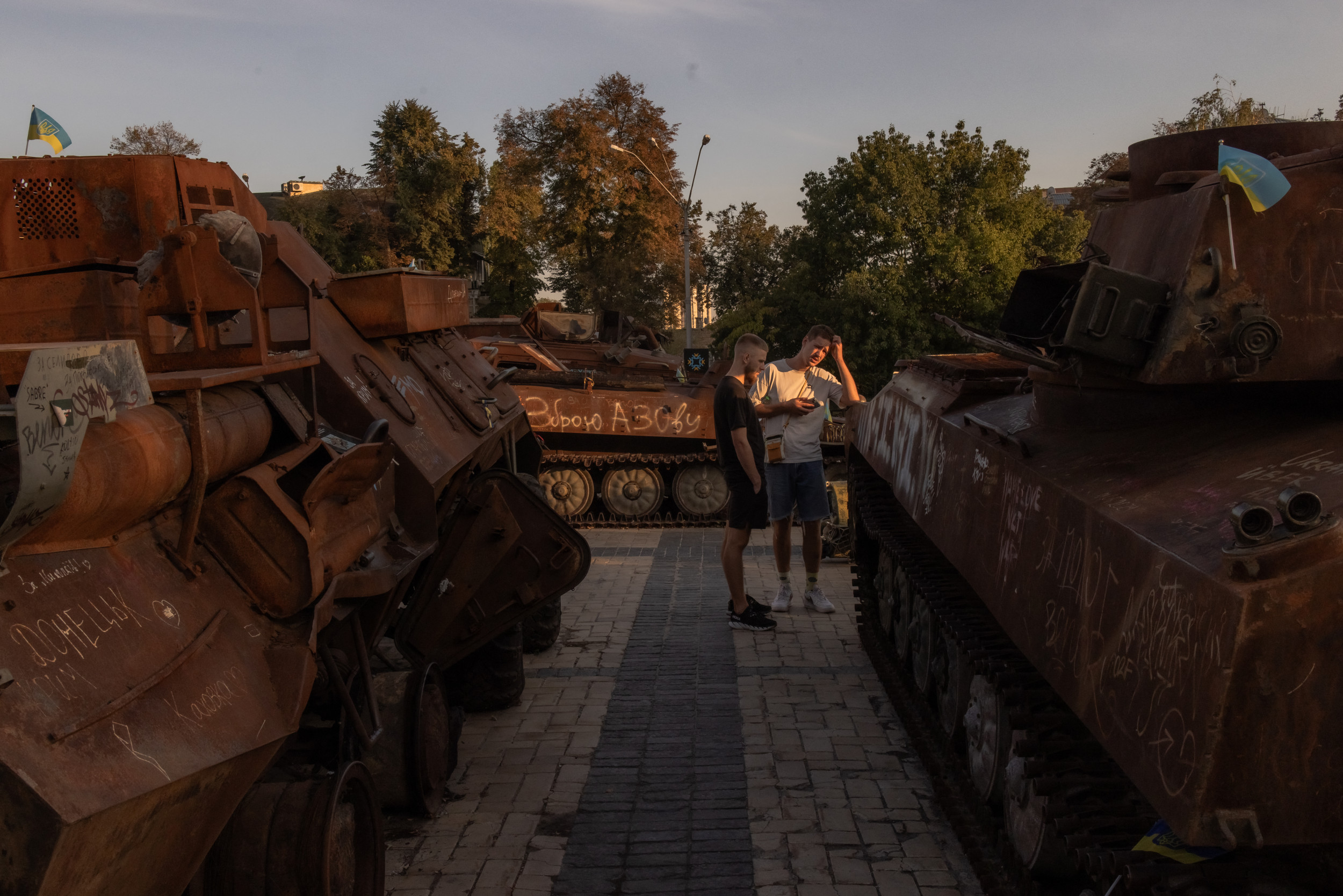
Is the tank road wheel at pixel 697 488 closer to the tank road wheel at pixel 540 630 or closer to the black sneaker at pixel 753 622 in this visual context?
the black sneaker at pixel 753 622

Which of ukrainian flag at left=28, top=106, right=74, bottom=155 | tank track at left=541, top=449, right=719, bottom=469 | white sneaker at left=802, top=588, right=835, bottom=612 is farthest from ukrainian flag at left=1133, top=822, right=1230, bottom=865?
tank track at left=541, top=449, right=719, bottom=469

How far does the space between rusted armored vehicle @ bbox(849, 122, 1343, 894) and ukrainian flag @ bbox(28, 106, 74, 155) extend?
4.25 metres

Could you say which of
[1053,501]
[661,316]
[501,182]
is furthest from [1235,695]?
[501,182]

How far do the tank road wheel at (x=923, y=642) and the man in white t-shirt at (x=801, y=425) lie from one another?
6.97 feet

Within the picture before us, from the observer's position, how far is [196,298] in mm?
3826

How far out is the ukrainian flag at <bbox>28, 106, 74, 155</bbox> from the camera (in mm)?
5277

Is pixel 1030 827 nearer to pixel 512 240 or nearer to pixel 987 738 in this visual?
pixel 987 738

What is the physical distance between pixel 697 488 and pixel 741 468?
19.7 ft

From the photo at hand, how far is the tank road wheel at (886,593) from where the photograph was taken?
754 centimetres

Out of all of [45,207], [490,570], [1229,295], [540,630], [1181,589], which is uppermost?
→ [45,207]

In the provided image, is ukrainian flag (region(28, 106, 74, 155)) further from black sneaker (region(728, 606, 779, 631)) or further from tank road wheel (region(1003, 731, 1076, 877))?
black sneaker (region(728, 606, 779, 631))

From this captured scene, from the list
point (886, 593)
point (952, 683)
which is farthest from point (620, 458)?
point (952, 683)

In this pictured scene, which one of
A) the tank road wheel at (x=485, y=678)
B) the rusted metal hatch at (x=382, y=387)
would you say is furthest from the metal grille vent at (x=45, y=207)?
the tank road wheel at (x=485, y=678)

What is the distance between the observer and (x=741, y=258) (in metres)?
39.6
